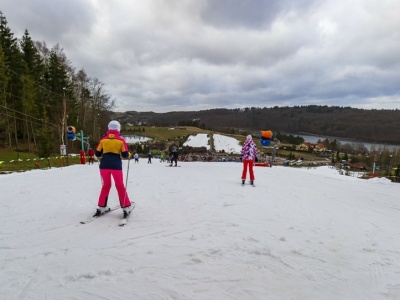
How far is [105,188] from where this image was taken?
5.86 metres

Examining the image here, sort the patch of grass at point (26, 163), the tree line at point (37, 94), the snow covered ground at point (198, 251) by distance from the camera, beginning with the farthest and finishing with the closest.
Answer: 1. the tree line at point (37, 94)
2. the patch of grass at point (26, 163)
3. the snow covered ground at point (198, 251)

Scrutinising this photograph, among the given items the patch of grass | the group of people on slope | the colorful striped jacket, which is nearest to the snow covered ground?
the group of people on slope

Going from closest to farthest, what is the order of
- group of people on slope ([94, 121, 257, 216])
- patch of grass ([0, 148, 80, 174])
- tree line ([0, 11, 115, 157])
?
group of people on slope ([94, 121, 257, 216]) < patch of grass ([0, 148, 80, 174]) < tree line ([0, 11, 115, 157])

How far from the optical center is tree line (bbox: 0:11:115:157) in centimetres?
3725

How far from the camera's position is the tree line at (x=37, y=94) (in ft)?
122

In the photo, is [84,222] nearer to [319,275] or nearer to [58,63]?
Result: [319,275]

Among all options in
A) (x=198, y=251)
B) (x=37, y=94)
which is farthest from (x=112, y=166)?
(x=37, y=94)

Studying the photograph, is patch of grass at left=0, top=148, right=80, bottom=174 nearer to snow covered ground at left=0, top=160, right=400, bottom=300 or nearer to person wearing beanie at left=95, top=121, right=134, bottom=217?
person wearing beanie at left=95, top=121, right=134, bottom=217

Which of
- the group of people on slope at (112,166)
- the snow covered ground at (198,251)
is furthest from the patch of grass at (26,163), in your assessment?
the snow covered ground at (198,251)

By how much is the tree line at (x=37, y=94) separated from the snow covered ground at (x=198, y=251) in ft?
106

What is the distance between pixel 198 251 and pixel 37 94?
4666cm

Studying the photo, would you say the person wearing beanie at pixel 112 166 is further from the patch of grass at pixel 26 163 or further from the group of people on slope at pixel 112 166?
the patch of grass at pixel 26 163

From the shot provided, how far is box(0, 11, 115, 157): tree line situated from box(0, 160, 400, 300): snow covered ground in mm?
32362

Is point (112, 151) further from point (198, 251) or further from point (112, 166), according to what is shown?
point (198, 251)
